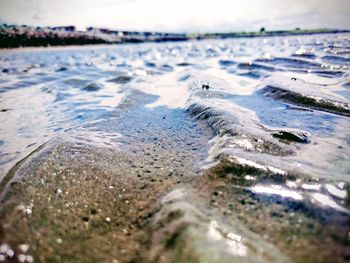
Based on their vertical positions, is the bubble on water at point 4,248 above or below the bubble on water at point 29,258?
above

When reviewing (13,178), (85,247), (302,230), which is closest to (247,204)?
(302,230)

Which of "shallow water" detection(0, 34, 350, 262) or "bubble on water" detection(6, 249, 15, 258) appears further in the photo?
"shallow water" detection(0, 34, 350, 262)

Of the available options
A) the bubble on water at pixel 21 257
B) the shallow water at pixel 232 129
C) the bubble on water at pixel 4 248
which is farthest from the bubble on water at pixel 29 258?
the shallow water at pixel 232 129

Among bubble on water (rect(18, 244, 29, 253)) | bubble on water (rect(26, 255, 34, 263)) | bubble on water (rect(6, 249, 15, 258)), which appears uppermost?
bubble on water (rect(18, 244, 29, 253))

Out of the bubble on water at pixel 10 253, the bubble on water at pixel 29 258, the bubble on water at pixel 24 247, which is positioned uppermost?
the bubble on water at pixel 24 247

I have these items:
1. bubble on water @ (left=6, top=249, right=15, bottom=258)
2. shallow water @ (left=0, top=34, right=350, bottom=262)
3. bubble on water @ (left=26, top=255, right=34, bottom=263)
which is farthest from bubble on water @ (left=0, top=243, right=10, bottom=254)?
shallow water @ (left=0, top=34, right=350, bottom=262)

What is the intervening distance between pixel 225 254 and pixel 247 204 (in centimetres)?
40

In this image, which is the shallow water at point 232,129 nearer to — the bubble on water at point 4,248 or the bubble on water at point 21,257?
the bubble on water at point 4,248

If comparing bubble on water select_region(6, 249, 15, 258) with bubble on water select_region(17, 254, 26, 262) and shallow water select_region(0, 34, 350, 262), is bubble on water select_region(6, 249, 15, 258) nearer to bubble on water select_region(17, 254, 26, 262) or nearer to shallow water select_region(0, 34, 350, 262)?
bubble on water select_region(17, 254, 26, 262)

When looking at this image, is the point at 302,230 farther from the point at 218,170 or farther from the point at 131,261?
the point at 131,261

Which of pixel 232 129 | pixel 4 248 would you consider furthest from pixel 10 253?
pixel 232 129

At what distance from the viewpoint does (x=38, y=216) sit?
163cm

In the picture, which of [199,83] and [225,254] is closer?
[225,254]

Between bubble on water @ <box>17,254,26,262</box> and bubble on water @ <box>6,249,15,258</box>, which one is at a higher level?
bubble on water @ <box>6,249,15,258</box>
